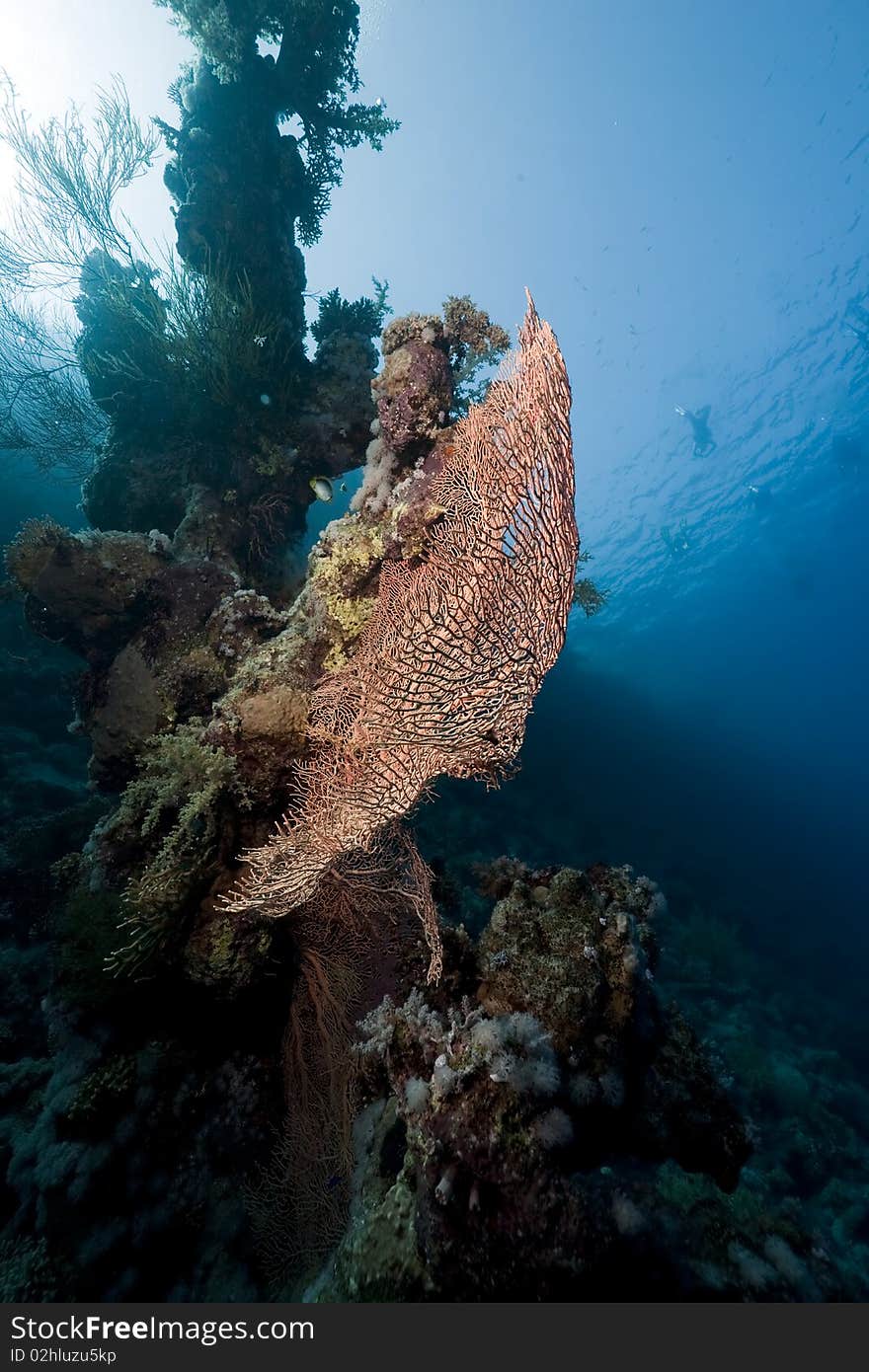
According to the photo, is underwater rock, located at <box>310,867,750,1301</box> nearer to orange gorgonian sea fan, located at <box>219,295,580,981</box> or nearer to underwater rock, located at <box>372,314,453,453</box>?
orange gorgonian sea fan, located at <box>219,295,580,981</box>

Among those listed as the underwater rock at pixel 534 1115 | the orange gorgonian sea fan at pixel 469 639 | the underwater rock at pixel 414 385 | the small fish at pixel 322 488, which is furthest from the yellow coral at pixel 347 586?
the small fish at pixel 322 488

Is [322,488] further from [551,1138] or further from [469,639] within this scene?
[551,1138]

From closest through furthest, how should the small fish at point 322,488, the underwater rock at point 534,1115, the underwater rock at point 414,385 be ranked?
1. the underwater rock at point 534,1115
2. the underwater rock at point 414,385
3. the small fish at point 322,488

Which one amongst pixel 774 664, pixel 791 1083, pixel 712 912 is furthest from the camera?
pixel 774 664

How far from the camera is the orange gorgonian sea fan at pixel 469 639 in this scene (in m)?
3.31

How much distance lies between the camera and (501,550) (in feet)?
11.0

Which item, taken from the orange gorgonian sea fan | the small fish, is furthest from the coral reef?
the small fish

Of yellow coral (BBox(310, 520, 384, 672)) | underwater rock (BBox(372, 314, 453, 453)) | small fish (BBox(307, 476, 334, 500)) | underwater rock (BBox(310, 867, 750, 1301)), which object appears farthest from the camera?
small fish (BBox(307, 476, 334, 500))

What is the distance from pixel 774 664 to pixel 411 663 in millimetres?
79220

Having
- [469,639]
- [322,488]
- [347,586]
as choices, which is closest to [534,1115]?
[469,639]

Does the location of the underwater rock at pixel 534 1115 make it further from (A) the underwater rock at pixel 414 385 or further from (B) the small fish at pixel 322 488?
(B) the small fish at pixel 322 488

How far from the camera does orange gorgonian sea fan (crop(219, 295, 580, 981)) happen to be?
3307mm
